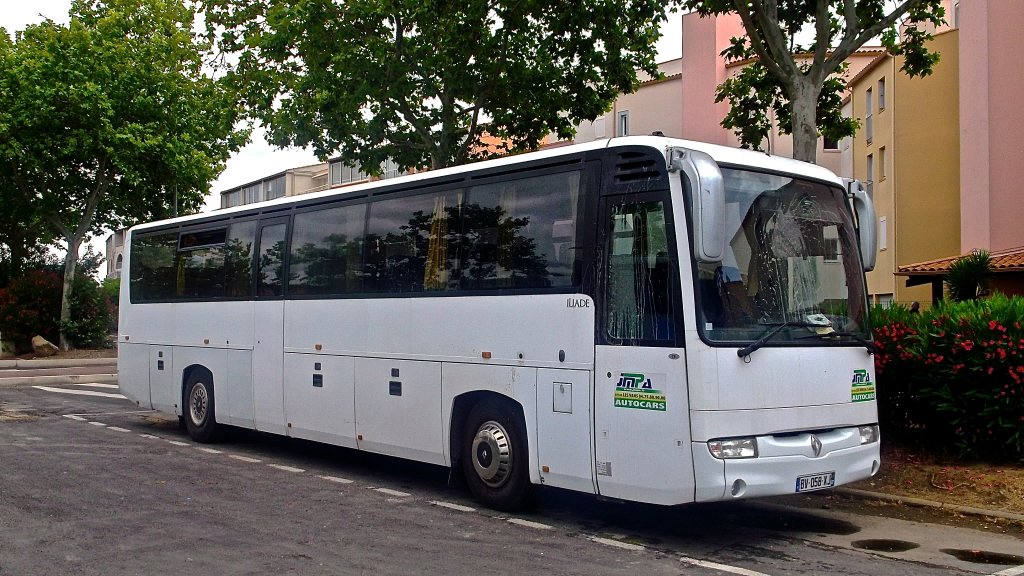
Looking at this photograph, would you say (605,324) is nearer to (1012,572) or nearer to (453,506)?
(453,506)

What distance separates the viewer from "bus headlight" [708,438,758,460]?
24.6 ft

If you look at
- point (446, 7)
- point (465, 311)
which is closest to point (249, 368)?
point (465, 311)

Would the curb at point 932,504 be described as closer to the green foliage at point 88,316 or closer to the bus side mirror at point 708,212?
the bus side mirror at point 708,212

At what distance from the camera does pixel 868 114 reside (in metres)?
41.7

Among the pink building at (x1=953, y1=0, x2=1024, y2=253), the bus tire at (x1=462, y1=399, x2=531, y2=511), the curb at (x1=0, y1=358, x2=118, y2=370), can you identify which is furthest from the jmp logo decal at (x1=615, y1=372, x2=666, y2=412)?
the curb at (x1=0, y1=358, x2=118, y2=370)

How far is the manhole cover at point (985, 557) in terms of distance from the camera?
7.59 metres

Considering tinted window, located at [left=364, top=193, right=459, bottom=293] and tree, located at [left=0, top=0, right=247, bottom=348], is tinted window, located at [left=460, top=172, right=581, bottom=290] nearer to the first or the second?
tinted window, located at [left=364, top=193, right=459, bottom=293]

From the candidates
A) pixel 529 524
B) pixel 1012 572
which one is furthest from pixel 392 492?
pixel 1012 572

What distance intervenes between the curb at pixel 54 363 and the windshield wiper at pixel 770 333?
2619 centimetres

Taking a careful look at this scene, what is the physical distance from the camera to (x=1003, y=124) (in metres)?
27.8

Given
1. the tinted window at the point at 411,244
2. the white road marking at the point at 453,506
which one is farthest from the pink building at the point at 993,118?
the white road marking at the point at 453,506

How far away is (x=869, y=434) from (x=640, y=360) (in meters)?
2.21

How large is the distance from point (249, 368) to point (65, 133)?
23413mm

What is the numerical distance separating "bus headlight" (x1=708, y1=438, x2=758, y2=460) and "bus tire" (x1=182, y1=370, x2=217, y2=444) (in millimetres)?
8635
